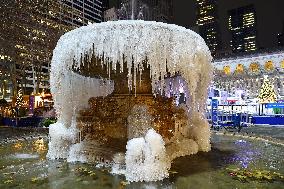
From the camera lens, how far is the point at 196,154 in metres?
8.66

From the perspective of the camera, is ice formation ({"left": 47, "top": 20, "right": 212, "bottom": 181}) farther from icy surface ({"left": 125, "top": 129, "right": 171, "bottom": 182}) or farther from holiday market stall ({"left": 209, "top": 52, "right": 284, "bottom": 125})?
holiday market stall ({"left": 209, "top": 52, "right": 284, "bottom": 125})

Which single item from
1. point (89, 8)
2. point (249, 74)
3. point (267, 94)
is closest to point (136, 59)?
point (267, 94)

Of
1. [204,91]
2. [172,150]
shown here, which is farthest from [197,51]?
[172,150]

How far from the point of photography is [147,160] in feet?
20.3

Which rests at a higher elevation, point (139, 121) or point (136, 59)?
point (136, 59)

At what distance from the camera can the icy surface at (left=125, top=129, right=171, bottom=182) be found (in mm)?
6066

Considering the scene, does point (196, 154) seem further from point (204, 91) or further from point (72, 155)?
point (72, 155)

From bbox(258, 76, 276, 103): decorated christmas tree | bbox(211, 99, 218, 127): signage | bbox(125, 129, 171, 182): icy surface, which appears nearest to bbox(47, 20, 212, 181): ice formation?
bbox(125, 129, 171, 182): icy surface

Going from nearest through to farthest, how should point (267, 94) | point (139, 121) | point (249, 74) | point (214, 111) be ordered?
point (139, 121) < point (214, 111) < point (267, 94) < point (249, 74)

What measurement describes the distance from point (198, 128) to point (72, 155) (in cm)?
390

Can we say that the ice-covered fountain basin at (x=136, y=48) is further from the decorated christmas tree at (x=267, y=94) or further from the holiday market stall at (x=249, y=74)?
the holiday market stall at (x=249, y=74)

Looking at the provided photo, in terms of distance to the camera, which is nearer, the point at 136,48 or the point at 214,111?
the point at 136,48

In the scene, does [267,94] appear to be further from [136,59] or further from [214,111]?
[136,59]

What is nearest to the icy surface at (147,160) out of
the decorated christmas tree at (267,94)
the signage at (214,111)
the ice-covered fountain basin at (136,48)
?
the ice-covered fountain basin at (136,48)
